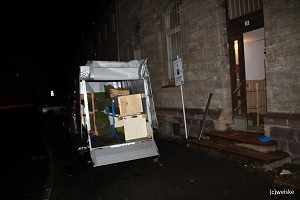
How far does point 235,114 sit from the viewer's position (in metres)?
7.63

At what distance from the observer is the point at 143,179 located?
5387 millimetres

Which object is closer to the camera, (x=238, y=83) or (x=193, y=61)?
(x=238, y=83)

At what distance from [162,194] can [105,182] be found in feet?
4.65

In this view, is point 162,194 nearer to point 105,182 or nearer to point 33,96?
point 105,182

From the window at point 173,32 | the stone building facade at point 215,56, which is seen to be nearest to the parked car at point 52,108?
the stone building facade at point 215,56

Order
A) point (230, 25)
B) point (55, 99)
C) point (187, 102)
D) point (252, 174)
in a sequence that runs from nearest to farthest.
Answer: point (252, 174)
point (230, 25)
point (187, 102)
point (55, 99)

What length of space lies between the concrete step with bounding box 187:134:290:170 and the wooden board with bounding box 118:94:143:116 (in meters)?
2.18

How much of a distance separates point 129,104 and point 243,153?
299 cm

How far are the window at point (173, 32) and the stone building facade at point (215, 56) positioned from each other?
0.12ft

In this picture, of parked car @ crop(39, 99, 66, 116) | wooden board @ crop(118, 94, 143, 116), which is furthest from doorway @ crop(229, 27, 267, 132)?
parked car @ crop(39, 99, 66, 116)

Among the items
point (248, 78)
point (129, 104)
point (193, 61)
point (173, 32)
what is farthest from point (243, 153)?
point (173, 32)

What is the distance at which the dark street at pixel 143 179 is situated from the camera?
4.55 m

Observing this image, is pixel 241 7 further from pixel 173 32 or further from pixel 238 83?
pixel 173 32

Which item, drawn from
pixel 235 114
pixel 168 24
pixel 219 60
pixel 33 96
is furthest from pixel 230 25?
pixel 33 96
